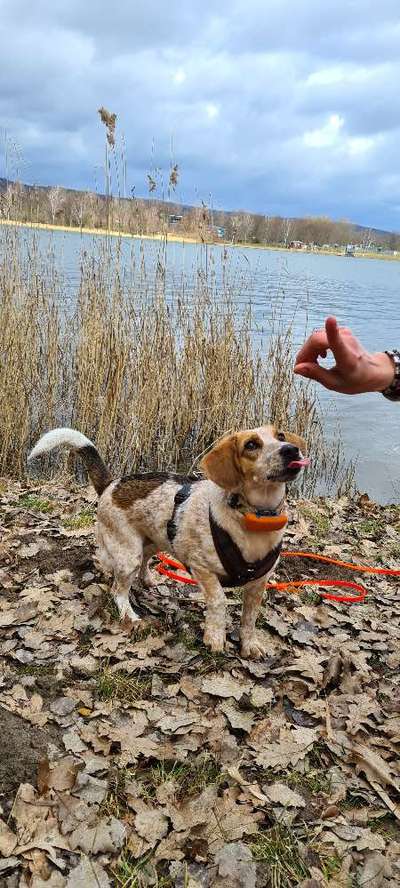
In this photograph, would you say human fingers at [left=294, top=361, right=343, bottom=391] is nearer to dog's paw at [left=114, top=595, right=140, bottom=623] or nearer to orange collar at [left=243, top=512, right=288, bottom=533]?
orange collar at [left=243, top=512, right=288, bottom=533]

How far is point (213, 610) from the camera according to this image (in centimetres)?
376

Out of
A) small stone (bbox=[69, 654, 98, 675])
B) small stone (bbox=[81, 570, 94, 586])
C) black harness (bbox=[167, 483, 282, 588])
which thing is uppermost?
black harness (bbox=[167, 483, 282, 588])

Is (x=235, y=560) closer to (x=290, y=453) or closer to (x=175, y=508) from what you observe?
(x=175, y=508)

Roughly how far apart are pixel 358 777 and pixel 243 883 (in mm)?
822

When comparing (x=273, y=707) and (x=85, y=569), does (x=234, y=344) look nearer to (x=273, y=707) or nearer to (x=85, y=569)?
(x=85, y=569)

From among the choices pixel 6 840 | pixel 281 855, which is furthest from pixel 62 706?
pixel 281 855

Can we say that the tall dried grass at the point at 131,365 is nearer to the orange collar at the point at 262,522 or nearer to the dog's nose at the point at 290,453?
the orange collar at the point at 262,522

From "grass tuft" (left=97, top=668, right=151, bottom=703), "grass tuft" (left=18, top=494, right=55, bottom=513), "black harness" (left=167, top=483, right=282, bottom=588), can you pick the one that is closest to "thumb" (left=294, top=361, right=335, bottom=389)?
"black harness" (left=167, top=483, right=282, bottom=588)

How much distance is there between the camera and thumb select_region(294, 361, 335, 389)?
2033 mm

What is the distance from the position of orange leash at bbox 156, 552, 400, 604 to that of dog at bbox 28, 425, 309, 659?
0.52 m

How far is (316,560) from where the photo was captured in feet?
17.7

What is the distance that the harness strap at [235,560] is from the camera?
3.57 m

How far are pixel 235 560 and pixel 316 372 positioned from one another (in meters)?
1.78

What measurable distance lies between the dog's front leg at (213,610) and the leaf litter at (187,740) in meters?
0.09
